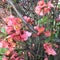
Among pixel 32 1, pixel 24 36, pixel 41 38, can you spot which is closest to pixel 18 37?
pixel 24 36

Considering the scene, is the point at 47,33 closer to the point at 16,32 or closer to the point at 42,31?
the point at 42,31

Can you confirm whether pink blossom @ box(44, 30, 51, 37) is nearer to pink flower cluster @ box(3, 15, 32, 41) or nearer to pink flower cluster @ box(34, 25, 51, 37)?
pink flower cluster @ box(34, 25, 51, 37)

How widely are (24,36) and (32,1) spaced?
0.74 m

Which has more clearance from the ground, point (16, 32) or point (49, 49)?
point (16, 32)

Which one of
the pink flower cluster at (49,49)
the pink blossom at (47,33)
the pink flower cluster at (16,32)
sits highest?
the pink flower cluster at (16,32)

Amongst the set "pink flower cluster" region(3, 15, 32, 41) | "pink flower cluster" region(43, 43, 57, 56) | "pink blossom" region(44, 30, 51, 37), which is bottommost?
"pink flower cluster" region(43, 43, 57, 56)

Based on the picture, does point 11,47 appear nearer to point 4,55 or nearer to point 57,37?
point 4,55

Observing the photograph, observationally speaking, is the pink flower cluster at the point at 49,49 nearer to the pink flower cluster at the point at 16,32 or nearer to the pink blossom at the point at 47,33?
the pink blossom at the point at 47,33

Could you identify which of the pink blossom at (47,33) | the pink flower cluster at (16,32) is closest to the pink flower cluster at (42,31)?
the pink blossom at (47,33)

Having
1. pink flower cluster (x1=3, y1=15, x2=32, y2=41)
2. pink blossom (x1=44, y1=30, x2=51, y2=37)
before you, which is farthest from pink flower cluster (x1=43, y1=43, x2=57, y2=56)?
pink flower cluster (x1=3, y1=15, x2=32, y2=41)

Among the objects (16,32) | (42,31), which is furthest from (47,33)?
(16,32)

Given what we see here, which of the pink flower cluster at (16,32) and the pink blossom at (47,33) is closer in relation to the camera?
the pink flower cluster at (16,32)

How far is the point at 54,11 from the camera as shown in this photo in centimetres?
170

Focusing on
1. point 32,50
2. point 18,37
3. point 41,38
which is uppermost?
point 18,37
